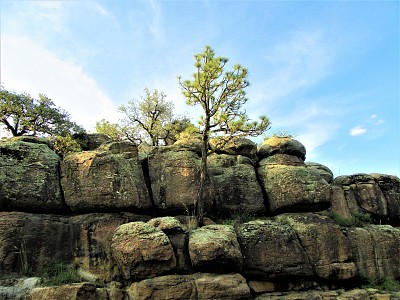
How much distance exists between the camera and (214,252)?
1284 centimetres

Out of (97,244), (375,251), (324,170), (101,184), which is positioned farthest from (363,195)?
(97,244)

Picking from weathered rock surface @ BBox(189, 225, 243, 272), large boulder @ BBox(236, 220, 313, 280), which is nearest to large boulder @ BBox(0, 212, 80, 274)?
weathered rock surface @ BBox(189, 225, 243, 272)

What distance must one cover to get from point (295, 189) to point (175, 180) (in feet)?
18.6

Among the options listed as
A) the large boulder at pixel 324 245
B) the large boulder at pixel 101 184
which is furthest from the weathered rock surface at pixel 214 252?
the large boulder at pixel 324 245

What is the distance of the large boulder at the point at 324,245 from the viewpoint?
15.2 metres

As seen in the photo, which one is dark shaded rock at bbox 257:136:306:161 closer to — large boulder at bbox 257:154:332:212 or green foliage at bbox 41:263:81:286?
large boulder at bbox 257:154:332:212

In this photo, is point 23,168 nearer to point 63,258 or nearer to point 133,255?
point 63,258

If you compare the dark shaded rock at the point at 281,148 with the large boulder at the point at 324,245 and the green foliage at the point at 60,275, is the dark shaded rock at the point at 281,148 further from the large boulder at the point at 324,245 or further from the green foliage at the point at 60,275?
the green foliage at the point at 60,275

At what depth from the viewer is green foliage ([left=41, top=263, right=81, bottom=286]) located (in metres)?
12.3

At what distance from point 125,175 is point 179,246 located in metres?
4.29

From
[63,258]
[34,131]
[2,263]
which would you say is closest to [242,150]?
[63,258]

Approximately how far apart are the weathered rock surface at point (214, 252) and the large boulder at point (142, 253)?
0.87 meters

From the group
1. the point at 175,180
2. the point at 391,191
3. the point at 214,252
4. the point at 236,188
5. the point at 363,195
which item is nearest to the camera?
the point at 214,252

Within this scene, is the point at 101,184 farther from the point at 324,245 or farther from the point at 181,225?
the point at 324,245
